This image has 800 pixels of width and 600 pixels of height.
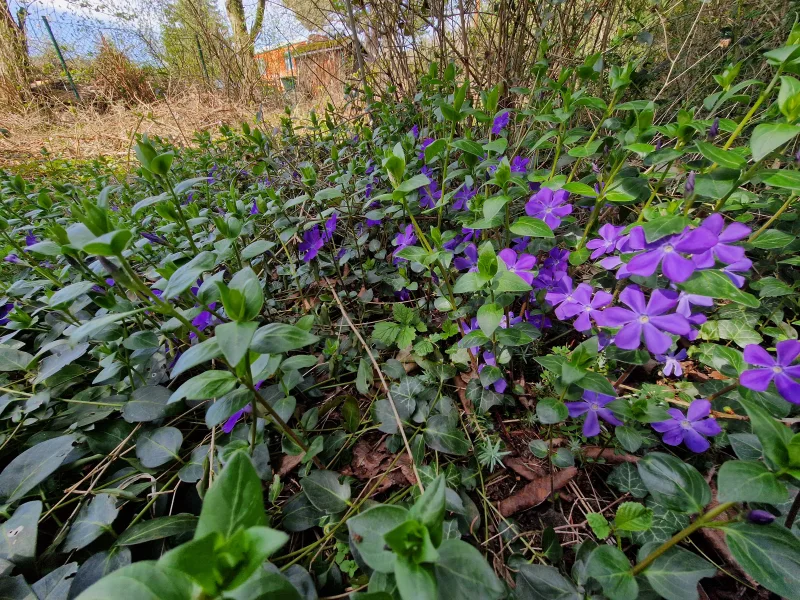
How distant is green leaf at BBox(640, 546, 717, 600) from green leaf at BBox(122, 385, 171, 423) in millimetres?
1492

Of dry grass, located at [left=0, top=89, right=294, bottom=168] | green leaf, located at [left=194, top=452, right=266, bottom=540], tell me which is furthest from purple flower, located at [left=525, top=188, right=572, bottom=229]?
dry grass, located at [left=0, top=89, right=294, bottom=168]

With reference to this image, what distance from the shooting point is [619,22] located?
3.01m

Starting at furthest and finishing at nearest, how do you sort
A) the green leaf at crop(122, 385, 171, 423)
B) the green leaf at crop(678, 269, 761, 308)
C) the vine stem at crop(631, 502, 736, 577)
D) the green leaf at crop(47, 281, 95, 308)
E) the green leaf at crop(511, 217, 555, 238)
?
1. the green leaf at crop(122, 385, 171, 423)
2. the green leaf at crop(511, 217, 555, 238)
3. the green leaf at crop(47, 281, 95, 308)
4. the green leaf at crop(678, 269, 761, 308)
5. the vine stem at crop(631, 502, 736, 577)

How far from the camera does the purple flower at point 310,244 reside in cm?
176

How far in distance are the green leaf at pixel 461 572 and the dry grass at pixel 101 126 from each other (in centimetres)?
593

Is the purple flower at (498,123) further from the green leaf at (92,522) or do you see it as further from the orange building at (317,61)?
the green leaf at (92,522)

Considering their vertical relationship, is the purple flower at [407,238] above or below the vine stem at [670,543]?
above

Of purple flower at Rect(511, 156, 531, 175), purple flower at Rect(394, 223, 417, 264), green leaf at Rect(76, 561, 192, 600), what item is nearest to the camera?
green leaf at Rect(76, 561, 192, 600)

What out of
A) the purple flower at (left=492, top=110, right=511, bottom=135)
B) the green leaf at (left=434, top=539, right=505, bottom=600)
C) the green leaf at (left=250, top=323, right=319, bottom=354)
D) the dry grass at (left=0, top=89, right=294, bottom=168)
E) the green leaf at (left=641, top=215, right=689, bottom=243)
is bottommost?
the green leaf at (left=434, top=539, right=505, bottom=600)

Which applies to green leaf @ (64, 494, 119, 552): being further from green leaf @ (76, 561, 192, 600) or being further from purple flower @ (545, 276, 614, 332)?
purple flower @ (545, 276, 614, 332)

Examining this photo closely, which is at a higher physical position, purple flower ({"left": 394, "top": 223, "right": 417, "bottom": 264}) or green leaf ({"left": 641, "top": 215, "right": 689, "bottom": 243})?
green leaf ({"left": 641, "top": 215, "right": 689, "bottom": 243})

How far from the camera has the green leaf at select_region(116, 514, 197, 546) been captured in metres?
0.99

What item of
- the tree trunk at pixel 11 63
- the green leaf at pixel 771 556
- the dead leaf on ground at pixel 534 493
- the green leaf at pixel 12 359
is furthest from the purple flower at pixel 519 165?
the tree trunk at pixel 11 63

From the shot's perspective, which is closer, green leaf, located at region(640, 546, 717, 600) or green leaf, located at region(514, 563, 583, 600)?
green leaf, located at region(640, 546, 717, 600)
